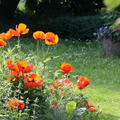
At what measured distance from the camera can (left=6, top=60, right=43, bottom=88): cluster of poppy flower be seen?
387 centimetres

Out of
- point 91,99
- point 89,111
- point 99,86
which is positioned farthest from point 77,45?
point 89,111

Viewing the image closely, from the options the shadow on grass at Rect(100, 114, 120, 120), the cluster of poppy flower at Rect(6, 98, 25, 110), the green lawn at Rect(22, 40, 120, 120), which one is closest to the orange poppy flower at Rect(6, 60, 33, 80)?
the cluster of poppy flower at Rect(6, 98, 25, 110)

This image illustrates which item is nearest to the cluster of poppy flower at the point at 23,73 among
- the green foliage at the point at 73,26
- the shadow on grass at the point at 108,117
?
the shadow on grass at the point at 108,117

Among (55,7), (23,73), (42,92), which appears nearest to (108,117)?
(42,92)

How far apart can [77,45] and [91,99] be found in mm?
7864

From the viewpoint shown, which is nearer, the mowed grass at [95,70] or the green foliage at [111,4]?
the green foliage at [111,4]

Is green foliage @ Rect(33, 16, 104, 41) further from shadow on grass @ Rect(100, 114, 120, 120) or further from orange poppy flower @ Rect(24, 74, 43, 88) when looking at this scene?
orange poppy flower @ Rect(24, 74, 43, 88)

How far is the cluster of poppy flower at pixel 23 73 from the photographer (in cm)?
387

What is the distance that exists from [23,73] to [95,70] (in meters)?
5.43

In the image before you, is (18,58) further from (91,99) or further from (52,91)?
(91,99)

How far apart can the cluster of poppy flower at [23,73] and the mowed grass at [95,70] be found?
544mm

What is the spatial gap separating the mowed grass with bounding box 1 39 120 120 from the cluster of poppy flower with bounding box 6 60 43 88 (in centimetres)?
54

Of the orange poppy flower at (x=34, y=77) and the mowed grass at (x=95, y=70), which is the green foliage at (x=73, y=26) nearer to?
the mowed grass at (x=95, y=70)

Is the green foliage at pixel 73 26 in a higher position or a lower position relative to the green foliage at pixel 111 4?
higher
